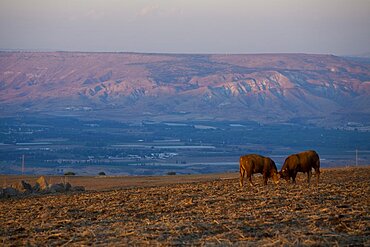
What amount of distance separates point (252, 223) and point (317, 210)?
1927 millimetres

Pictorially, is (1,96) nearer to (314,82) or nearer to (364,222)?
(314,82)

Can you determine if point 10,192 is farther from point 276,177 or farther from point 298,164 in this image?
point 298,164

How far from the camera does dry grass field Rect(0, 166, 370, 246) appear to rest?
1387cm

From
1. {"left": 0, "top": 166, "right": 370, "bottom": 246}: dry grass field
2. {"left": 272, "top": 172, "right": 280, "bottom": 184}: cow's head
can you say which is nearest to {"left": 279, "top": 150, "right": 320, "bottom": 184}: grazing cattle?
{"left": 272, "top": 172, "right": 280, "bottom": 184}: cow's head

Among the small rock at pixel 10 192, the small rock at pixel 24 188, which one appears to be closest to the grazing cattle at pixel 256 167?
the small rock at pixel 10 192

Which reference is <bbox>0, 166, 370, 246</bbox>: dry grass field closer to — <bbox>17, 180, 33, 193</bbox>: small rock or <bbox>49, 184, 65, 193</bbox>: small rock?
<bbox>49, 184, 65, 193</bbox>: small rock

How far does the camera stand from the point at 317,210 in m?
16.6

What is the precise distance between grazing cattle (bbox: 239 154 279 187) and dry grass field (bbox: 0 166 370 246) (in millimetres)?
1974

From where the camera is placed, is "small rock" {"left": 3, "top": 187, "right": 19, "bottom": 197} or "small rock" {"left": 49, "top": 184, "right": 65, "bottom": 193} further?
"small rock" {"left": 49, "top": 184, "right": 65, "bottom": 193}

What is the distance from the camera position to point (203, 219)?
16.1 meters

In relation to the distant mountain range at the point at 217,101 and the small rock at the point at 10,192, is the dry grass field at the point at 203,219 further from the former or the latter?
the distant mountain range at the point at 217,101

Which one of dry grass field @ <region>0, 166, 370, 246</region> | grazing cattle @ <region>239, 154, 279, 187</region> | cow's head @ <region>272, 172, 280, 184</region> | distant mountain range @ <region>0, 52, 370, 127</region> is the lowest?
dry grass field @ <region>0, 166, 370, 246</region>

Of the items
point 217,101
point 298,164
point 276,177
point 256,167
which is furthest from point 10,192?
point 217,101

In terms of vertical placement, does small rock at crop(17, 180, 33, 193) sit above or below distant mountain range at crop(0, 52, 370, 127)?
below
